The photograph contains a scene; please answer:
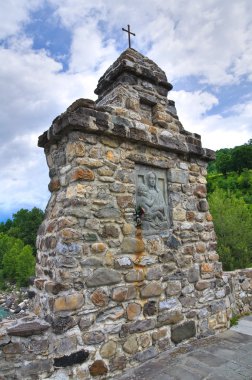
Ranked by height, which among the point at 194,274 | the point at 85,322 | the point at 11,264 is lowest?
the point at 85,322

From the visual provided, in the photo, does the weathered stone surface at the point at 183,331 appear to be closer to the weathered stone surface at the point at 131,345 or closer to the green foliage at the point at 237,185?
the weathered stone surface at the point at 131,345

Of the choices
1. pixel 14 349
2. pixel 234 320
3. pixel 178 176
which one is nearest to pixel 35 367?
pixel 14 349

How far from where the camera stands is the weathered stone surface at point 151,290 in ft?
10.5

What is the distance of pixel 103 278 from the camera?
9.47ft

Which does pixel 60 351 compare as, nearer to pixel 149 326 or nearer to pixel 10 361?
pixel 10 361

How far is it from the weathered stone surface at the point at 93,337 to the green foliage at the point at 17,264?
1870cm

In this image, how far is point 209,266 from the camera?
13.0 ft

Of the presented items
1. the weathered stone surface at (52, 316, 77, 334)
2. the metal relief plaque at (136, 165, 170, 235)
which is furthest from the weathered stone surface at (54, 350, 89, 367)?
the metal relief plaque at (136, 165, 170, 235)

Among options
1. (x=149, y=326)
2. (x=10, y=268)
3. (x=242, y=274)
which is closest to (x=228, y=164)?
(x=10, y=268)

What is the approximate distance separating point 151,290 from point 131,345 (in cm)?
59

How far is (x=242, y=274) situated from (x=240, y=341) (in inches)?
63.8

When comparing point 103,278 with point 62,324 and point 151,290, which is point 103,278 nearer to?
point 62,324

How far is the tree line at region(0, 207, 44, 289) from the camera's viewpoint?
2058 cm

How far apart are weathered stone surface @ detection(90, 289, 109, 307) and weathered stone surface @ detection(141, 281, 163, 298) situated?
19.0 inches
